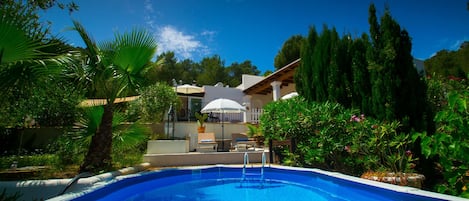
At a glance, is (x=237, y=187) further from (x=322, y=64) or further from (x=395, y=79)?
(x=322, y=64)

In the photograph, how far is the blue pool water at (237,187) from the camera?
17.6ft

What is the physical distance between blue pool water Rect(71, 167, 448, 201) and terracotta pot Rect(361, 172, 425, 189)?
661 mm

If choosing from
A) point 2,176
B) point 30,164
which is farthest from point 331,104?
point 30,164

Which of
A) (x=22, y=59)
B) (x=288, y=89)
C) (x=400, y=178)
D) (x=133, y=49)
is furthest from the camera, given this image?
(x=288, y=89)

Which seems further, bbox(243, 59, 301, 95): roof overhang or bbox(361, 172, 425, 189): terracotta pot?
bbox(243, 59, 301, 95): roof overhang

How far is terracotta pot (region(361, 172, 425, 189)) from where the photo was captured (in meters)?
5.42

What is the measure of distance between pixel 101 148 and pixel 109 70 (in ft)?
6.85

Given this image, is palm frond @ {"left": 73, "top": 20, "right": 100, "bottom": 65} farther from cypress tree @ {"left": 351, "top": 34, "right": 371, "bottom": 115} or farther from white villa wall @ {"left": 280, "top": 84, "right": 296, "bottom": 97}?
white villa wall @ {"left": 280, "top": 84, "right": 296, "bottom": 97}

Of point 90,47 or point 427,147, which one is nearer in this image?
point 427,147

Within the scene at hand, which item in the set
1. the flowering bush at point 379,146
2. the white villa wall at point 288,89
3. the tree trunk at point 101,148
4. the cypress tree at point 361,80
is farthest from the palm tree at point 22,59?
the white villa wall at point 288,89

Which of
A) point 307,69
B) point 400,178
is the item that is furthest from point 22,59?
point 307,69

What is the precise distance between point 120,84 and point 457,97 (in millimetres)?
7087

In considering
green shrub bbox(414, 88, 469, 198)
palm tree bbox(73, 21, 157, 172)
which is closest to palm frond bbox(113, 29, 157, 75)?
palm tree bbox(73, 21, 157, 172)

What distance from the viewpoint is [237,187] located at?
21.9 feet
